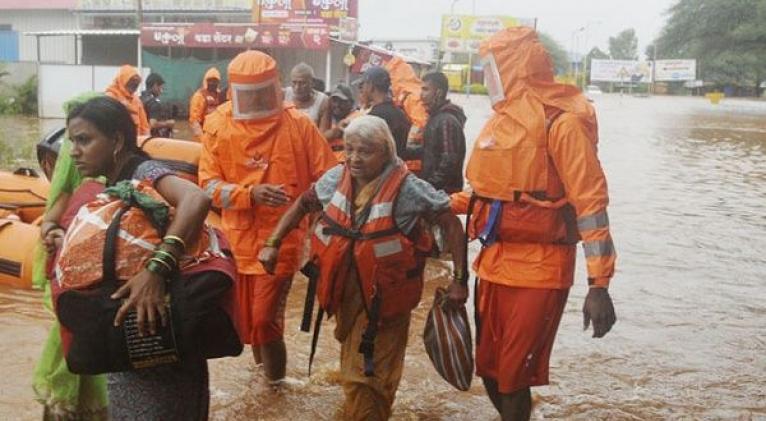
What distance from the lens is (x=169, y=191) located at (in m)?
2.53

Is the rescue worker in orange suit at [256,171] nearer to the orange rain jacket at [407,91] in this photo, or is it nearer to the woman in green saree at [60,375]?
the woman in green saree at [60,375]

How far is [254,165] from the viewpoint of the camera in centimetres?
430

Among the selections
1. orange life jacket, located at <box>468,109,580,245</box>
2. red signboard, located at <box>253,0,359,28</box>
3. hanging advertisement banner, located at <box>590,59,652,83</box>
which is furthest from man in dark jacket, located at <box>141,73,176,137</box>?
hanging advertisement banner, located at <box>590,59,652,83</box>

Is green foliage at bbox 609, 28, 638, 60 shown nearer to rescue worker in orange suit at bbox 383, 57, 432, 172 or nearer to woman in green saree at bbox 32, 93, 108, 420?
rescue worker in orange suit at bbox 383, 57, 432, 172

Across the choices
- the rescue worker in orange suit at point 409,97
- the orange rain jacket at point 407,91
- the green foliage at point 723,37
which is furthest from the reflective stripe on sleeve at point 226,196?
the green foliage at point 723,37

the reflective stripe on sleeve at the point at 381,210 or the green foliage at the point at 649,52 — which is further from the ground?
the green foliage at the point at 649,52

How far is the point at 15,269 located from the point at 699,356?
4981 mm

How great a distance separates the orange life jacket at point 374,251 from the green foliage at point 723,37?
64.8 meters

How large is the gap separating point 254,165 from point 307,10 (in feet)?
106

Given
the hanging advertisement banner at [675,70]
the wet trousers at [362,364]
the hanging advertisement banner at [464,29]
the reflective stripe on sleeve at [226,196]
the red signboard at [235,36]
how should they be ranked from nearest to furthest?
1. the wet trousers at [362,364]
2. the reflective stripe on sleeve at [226,196]
3. the red signboard at [235,36]
4. the hanging advertisement banner at [464,29]
5. the hanging advertisement banner at [675,70]

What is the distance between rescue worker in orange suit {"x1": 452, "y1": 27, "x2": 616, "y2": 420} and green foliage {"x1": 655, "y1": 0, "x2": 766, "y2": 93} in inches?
2533

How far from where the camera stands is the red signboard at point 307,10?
35.0 m

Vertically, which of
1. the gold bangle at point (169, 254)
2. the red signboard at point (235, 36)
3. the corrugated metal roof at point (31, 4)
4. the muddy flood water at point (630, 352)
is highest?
the corrugated metal roof at point (31, 4)

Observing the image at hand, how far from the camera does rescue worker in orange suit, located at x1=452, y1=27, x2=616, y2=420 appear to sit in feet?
11.3
